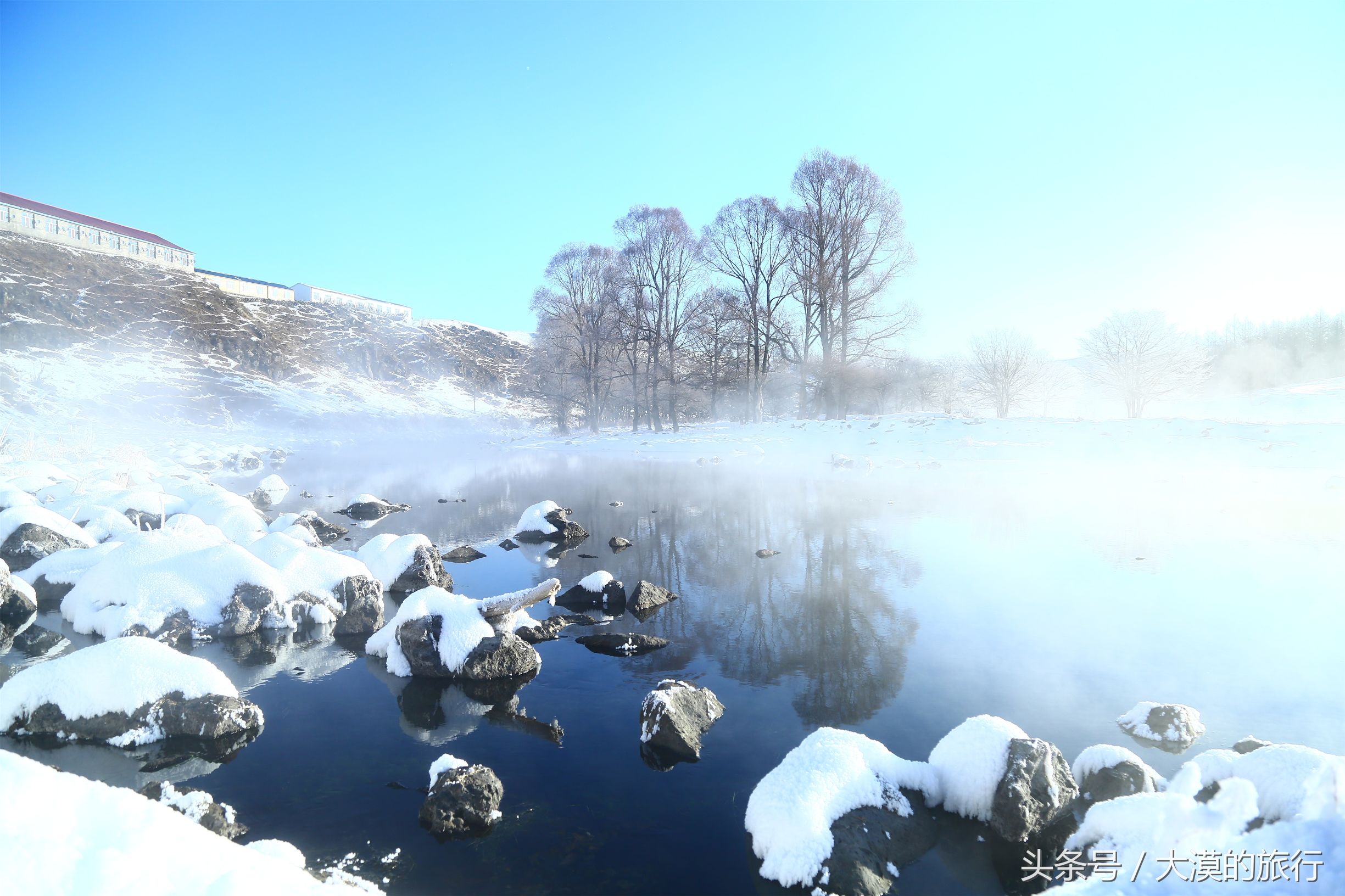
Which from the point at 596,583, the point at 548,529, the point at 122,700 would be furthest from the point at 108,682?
the point at 548,529

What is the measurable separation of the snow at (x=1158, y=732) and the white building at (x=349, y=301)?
116 meters

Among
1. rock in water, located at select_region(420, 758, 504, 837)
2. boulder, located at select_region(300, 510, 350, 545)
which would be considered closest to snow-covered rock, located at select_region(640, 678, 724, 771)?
rock in water, located at select_region(420, 758, 504, 837)

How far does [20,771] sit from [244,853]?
719 millimetres

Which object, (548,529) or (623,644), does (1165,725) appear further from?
(548,529)

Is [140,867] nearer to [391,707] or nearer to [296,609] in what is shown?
[391,707]

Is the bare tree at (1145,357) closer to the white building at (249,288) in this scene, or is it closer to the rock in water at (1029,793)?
the rock in water at (1029,793)

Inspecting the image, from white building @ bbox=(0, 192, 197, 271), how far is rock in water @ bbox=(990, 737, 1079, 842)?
108m

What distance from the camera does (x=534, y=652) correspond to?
6910 millimetres

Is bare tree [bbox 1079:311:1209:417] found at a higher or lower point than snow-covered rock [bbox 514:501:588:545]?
higher

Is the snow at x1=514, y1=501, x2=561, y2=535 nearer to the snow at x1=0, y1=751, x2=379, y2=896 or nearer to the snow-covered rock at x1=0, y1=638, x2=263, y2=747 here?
the snow-covered rock at x1=0, y1=638, x2=263, y2=747

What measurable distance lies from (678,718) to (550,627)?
3.12 m

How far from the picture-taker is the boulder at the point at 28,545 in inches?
388

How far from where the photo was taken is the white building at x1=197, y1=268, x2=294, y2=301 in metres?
95.6

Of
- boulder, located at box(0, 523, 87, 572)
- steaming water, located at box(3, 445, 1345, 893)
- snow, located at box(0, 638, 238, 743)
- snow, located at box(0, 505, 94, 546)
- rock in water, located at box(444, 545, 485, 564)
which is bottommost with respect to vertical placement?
steaming water, located at box(3, 445, 1345, 893)
